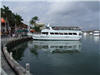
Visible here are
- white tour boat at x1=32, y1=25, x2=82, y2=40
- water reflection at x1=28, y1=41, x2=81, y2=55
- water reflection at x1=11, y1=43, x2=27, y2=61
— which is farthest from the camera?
white tour boat at x1=32, y1=25, x2=82, y2=40

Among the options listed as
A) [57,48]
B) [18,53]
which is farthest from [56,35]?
[18,53]

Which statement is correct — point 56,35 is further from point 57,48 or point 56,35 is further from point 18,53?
point 18,53

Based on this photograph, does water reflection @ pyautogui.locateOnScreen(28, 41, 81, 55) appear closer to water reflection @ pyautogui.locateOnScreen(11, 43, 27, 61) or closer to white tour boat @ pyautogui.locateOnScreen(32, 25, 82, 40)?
water reflection @ pyautogui.locateOnScreen(11, 43, 27, 61)

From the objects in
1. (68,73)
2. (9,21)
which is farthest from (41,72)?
(9,21)

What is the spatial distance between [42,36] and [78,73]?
33376mm

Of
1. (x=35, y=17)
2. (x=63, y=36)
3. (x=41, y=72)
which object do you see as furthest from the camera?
(x=35, y=17)

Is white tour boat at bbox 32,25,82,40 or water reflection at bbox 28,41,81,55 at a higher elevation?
white tour boat at bbox 32,25,82,40

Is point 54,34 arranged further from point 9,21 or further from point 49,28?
point 9,21

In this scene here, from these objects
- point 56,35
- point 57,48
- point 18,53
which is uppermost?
point 56,35

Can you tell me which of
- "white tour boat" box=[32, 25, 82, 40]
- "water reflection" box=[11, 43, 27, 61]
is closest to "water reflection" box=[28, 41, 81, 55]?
"water reflection" box=[11, 43, 27, 61]

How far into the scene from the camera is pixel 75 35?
146 feet

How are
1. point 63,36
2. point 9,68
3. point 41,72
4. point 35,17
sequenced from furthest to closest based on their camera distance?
point 35,17 → point 63,36 → point 41,72 → point 9,68

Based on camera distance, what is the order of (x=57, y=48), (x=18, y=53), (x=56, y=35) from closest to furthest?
(x=18, y=53), (x=57, y=48), (x=56, y=35)

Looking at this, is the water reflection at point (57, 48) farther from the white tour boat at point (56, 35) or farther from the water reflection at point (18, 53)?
the white tour boat at point (56, 35)
